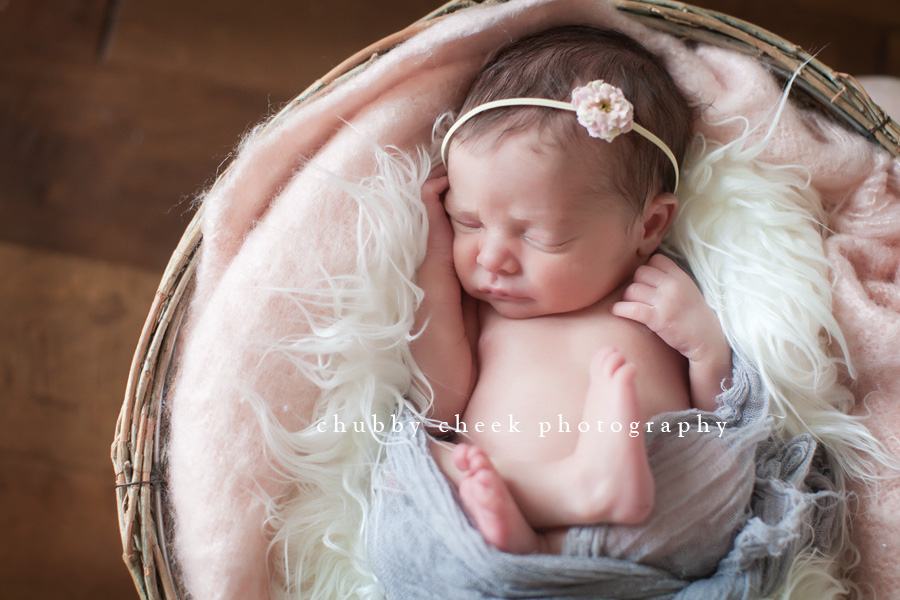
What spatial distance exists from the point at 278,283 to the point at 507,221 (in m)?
0.37

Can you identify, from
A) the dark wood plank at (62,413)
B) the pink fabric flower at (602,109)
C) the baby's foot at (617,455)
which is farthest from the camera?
the dark wood plank at (62,413)

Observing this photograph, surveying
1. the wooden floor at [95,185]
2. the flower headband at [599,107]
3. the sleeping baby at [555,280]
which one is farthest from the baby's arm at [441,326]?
the wooden floor at [95,185]

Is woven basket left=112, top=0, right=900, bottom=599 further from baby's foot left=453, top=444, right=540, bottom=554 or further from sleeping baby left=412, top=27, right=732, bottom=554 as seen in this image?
baby's foot left=453, top=444, right=540, bottom=554

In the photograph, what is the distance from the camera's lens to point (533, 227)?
1.10 metres

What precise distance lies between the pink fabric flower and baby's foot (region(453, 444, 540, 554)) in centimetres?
50

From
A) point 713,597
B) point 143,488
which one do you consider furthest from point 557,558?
point 143,488

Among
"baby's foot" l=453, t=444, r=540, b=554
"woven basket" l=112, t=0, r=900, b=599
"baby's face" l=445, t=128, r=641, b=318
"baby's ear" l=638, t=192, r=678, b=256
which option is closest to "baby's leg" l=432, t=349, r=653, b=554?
"baby's foot" l=453, t=444, r=540, b=554

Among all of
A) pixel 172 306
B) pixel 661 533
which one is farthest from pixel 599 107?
pixel 172 306

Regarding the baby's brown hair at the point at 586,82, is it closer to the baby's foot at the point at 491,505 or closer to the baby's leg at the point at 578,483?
the baby's leg at the point at 578,483

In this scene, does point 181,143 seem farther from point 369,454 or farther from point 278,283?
point 369,454

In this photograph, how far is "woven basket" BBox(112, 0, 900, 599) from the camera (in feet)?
3.63

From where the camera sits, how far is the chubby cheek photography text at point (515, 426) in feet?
3.56

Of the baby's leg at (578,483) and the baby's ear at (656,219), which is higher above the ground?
the baby's ear at (656,219)

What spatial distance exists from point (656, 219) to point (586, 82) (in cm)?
26
